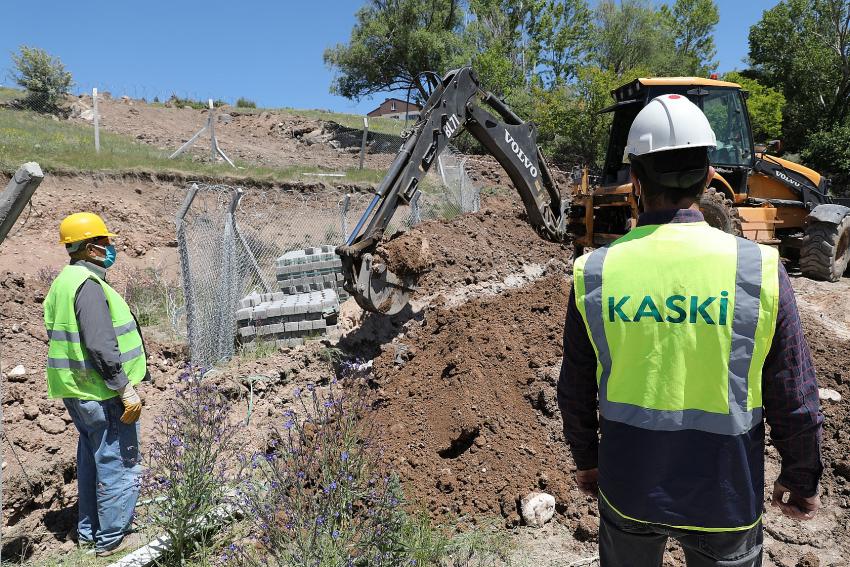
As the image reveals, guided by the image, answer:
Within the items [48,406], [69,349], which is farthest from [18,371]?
[69,349]

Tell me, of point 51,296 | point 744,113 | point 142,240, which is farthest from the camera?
point 142,240

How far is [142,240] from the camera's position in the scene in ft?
38.5

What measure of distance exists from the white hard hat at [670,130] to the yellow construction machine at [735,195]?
5.91 metres

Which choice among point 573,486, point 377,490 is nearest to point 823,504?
point 573,486

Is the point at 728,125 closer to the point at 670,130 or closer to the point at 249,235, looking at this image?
the point at 670,130

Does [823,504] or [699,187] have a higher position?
[699,187]

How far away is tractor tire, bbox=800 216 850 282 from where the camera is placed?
8.91 meters

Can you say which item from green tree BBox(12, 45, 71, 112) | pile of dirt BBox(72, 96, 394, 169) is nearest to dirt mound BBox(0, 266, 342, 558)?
pile of dirt BBox(72, 96, 394, 169)

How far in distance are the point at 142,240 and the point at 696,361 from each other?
12.1 metres

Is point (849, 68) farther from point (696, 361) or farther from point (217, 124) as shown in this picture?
point (696, 361)

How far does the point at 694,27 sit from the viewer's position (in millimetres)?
40156

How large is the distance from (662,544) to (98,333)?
3.37 meters

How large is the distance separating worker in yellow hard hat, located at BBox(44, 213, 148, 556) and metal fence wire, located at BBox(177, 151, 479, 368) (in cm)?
196

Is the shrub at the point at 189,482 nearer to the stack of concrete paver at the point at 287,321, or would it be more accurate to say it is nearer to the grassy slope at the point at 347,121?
the stack of concrete paver at the point at 287,321
